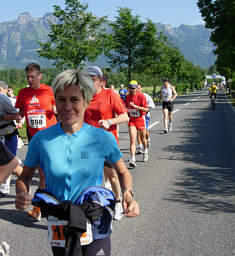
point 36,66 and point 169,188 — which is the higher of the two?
point 36,66

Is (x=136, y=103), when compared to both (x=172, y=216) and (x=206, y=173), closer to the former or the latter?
(x=206, y=173)

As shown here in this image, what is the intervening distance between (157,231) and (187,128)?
12.2 metres

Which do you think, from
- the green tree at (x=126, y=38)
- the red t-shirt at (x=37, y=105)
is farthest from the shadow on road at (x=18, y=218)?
the green tree at (x=126, y=38)

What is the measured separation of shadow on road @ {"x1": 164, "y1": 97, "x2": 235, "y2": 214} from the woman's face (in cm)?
341

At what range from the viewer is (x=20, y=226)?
4551 millimetres

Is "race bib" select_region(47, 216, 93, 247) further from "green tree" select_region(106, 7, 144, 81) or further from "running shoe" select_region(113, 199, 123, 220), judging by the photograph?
"green tree" select_region(106, 7, 144, 81)

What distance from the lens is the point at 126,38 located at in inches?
1544

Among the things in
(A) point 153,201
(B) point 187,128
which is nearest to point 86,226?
(A) point 153,201

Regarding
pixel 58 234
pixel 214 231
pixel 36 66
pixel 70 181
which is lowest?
pixel 214 231

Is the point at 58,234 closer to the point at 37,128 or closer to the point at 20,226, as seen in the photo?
the point at 20,226

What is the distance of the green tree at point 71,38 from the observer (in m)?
27.4

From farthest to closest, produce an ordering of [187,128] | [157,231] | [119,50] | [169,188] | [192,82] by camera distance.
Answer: [192,82] → [119,50] → [187,128] → [169,188] → [157,231]

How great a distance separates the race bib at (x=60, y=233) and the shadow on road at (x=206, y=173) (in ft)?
10.7

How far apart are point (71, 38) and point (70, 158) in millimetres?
26536
